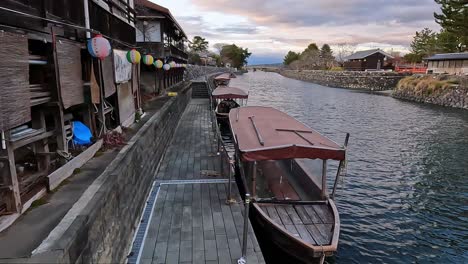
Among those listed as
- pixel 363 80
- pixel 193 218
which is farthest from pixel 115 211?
pixel 363 80

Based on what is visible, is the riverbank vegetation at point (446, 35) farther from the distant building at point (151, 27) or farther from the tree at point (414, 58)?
the distant building at point (151, 27)

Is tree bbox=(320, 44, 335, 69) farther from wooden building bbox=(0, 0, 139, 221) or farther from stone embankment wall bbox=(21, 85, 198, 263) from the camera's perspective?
stone embankment wall bbox=(21, 85, 198, 263)

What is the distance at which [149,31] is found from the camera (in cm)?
2480

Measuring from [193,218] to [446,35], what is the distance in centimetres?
6807

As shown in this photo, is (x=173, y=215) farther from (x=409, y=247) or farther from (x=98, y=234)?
(x=409, y=247)

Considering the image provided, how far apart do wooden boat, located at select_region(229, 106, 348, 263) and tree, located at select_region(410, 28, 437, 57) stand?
230 ft

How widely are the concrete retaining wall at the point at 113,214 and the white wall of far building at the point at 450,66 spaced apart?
51.9 metres

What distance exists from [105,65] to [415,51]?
295ft

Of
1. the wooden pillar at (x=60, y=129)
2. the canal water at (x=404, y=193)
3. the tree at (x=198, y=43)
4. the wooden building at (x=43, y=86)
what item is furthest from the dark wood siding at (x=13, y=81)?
the tree at (x=198, y=43)

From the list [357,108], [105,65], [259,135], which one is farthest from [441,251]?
[357,108]

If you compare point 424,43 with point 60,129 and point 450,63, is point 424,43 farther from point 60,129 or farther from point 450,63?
point 60,129

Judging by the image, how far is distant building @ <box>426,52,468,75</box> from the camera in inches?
1892

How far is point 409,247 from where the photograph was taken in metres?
9.38

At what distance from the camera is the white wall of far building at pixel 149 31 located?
964 inches
